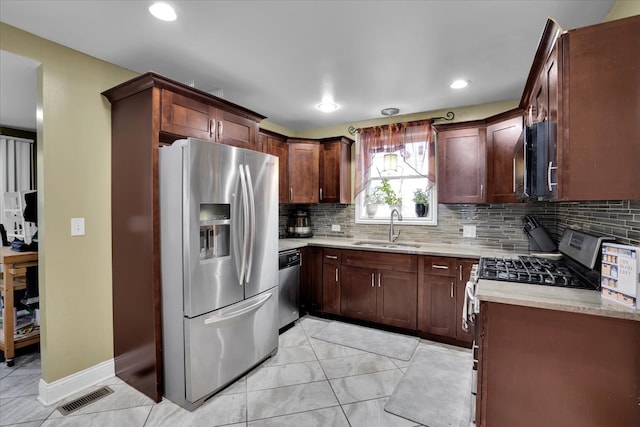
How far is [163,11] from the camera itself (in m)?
1.75

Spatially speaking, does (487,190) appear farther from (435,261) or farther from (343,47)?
(343,47)

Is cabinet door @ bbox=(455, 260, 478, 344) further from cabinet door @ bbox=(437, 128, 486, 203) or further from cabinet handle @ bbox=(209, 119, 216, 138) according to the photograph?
cabinet handle @ bbox=(209, 119, 216, 138)

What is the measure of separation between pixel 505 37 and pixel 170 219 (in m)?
2.58

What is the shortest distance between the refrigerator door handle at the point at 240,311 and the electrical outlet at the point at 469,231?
2.29 meters

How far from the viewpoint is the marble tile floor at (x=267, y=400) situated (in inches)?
75.4

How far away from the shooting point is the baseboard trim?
6.84 ft

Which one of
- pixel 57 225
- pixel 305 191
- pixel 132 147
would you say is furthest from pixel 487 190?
pixel 57 225

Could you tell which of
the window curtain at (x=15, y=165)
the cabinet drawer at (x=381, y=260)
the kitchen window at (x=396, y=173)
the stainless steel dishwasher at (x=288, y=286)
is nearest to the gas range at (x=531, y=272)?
the cabinet drawer at (x=381, y=260)

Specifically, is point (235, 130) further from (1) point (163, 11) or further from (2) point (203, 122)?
(1) point (163, 11)

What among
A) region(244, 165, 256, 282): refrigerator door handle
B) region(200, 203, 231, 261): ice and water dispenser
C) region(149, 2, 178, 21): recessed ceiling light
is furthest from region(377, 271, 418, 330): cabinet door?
region(149, 2, 178, 21): recessed ceiling light

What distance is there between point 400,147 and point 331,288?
1927 mm

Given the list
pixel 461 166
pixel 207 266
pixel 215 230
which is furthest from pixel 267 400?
pixel 461 166

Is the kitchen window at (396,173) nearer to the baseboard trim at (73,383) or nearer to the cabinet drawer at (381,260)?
the cabinet drawer at (381,260)

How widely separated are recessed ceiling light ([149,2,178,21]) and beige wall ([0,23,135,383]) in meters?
0.90
